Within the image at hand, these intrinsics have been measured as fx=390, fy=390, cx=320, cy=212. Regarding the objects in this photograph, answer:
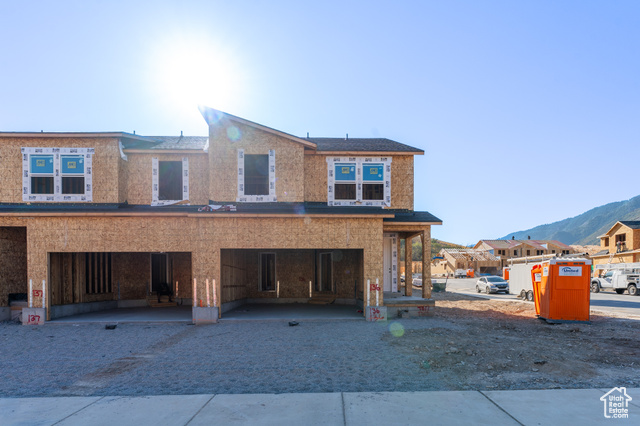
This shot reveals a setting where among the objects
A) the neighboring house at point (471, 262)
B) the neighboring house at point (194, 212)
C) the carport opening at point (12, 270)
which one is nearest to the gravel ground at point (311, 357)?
the carport opening at point (12, 270)

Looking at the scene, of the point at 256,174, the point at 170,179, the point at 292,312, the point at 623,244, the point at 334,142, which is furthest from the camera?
the point at 623,244

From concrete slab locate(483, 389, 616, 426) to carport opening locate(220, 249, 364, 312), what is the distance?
506 inches

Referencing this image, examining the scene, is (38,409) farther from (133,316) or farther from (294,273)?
(294,273)

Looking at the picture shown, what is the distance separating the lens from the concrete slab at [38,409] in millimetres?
5387

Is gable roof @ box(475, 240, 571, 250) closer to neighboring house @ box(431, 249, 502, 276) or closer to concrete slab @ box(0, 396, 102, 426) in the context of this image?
neighboring house @ box(431, 249, 502, 276)

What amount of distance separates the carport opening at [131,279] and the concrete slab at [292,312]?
11.5ft

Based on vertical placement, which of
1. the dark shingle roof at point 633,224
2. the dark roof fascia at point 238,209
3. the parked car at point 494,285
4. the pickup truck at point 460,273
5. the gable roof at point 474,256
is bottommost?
the pickup truck at point 460,273

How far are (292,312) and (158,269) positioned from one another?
289 inches

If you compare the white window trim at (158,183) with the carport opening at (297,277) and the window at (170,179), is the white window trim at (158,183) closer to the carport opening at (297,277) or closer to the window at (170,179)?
the window at (170,179)

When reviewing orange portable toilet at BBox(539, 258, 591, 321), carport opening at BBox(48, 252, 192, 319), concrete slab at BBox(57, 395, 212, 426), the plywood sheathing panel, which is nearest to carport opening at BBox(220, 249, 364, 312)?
carport opening at BBox(48, 252, 192, 319)

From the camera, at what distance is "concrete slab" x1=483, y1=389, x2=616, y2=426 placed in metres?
5.21

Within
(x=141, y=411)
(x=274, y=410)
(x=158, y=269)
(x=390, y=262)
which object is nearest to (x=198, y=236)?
(x=158, y=269)

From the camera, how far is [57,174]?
1554cm

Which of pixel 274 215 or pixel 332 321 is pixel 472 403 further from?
pixel 274 215
